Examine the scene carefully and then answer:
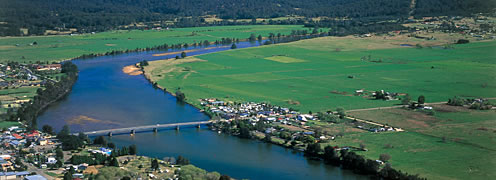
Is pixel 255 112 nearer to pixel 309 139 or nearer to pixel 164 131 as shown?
pixel 164 131

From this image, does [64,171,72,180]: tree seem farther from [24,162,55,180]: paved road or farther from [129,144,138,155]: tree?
[129,144,138,155]: tree

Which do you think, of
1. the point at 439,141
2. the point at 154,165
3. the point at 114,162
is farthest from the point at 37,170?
the point at 439,141

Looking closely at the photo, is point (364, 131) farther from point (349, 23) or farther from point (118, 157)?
point (349, 23)

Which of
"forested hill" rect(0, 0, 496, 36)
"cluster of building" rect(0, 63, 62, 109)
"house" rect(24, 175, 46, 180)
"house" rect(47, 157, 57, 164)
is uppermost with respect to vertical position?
"forested hill" rect(0, 0, 496, 36)

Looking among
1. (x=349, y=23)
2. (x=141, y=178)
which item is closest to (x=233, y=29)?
(x=349, y=23)

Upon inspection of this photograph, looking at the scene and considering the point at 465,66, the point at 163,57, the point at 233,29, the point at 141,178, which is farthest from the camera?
the point at 233,29

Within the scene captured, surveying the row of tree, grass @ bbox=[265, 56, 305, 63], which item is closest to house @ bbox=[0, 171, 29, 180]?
the row of tree

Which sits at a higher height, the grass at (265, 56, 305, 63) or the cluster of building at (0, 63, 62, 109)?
the grass at (265, 56, 305, 63)
